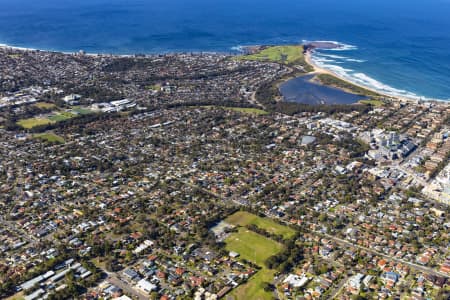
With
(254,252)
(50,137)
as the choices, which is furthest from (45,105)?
(254,252)

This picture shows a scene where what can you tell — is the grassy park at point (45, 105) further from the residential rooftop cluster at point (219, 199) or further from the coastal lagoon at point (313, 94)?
the coastal lagoon at point (313, 94)

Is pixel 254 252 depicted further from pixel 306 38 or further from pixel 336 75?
pixel 306 38

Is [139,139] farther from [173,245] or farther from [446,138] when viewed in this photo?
[446,138]

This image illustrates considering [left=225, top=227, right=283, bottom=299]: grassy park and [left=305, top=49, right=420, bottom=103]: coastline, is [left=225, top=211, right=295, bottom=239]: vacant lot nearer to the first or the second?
[left=225, top=227, right=283, bottom=299]: grassy park

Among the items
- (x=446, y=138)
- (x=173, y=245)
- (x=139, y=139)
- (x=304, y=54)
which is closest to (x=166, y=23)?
(x=304, y=54)

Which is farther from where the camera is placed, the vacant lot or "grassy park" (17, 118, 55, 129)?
"grassy park" (17, 118, 55, 129)

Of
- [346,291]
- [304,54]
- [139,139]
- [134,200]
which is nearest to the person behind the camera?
[346,291]

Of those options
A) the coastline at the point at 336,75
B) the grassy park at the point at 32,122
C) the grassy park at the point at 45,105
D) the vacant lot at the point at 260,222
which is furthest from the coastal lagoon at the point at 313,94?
the grassy park at the point at 45,105

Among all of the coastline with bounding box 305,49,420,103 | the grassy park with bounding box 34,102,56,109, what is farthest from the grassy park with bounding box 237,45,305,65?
the grassy park with bounding box 34,102,56,109
